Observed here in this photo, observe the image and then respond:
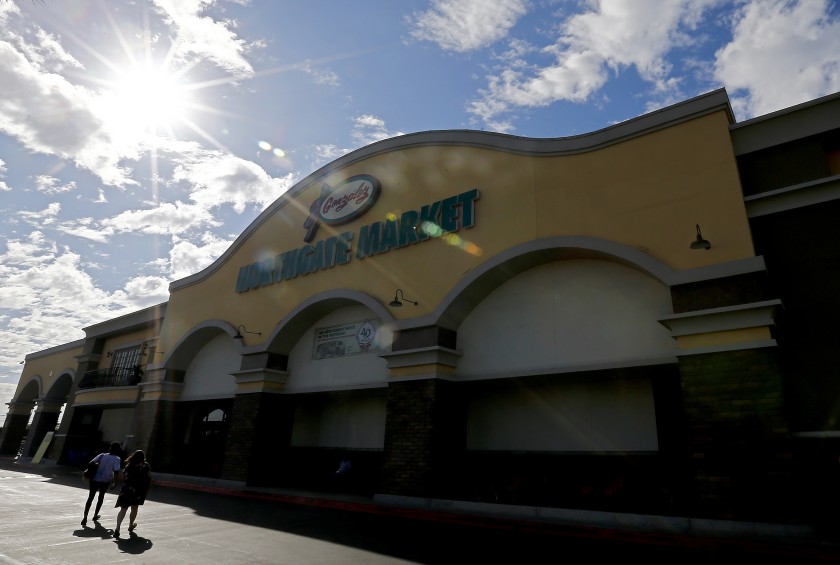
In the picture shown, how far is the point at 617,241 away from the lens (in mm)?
11977

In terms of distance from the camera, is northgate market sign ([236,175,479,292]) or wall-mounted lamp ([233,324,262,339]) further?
wall-mounted lamp ([233,324,262,339])

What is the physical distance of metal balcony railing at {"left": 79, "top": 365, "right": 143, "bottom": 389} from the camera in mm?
26094

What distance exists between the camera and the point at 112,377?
28234 mm

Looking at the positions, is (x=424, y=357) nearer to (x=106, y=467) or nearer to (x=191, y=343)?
(x=106, y=467)

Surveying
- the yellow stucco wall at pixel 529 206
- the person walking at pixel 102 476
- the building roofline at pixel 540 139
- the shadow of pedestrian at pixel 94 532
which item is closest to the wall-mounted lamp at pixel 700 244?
the yellow stucco wall at pixel 529 206

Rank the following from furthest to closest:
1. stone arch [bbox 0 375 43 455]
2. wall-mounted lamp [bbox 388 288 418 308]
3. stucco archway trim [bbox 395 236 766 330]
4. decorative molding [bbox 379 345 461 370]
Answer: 1. stone arch [bbox 0 375 43 455]
2. wall-mounted lamp [bbox 388 288 418 308]
3. decorative molding [bbox 379 345 461 370]
4. stucco archway trim [bbox 395 236 766 330]

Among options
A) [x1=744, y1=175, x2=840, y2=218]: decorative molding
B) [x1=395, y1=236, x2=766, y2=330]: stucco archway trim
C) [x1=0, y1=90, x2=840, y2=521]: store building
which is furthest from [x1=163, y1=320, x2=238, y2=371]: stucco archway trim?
[x1=744, y1=175, x2=840, y2=218]: decorative molding

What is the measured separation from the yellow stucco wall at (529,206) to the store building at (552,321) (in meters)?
0.05

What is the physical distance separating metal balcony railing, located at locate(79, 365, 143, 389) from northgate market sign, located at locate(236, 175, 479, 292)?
9.66 metres

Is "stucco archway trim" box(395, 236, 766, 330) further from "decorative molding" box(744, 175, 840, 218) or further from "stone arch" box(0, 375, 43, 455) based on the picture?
"stone arch" box(0, 375, 43, 455)

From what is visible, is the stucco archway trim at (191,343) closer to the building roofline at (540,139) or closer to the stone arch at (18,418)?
the building roofline at (540,139)

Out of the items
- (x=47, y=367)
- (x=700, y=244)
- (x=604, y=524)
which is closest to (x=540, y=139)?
(x=700, y=244)

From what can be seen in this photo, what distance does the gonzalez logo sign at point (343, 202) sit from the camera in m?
17.6

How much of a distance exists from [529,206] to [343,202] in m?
7.59
